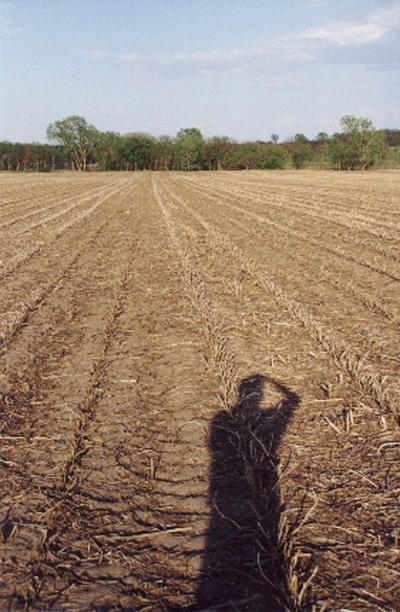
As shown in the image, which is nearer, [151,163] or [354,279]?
[354,279]

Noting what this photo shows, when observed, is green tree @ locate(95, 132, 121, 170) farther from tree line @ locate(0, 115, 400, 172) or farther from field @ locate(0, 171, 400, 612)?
field @ locate(0, 171, 400, 612)

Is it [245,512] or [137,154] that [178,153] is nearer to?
[137,154]

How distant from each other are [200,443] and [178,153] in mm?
103117

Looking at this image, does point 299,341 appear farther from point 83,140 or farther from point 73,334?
point 83,140

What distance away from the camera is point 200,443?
355 cm

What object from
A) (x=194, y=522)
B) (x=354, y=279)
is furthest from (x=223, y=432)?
(x=354, y=279)

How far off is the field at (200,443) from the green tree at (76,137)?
108 meters

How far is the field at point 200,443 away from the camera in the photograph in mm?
2400

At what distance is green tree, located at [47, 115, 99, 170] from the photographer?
10656cm

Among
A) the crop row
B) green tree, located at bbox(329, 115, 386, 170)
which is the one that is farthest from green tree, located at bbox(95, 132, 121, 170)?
the crop row

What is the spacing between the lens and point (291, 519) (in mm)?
2764

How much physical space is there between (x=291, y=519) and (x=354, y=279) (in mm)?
6226

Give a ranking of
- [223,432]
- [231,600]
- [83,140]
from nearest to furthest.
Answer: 1. [231,600]
2. [223,432]
3. [83,140]

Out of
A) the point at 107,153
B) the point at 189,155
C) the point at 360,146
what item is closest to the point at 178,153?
the point at 189,155
